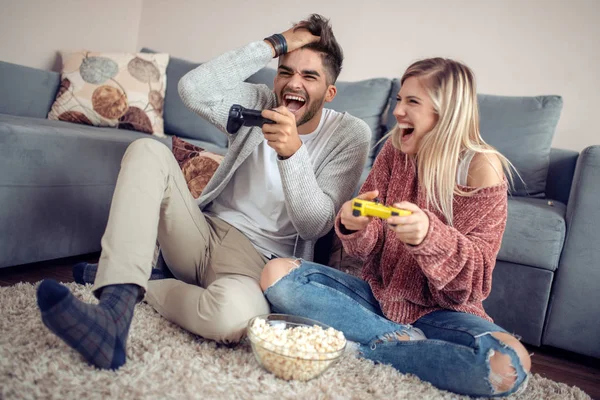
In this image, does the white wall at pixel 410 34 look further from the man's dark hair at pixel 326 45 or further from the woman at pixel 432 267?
the woman at pixel 432 267

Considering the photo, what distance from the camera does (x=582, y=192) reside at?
1.59 meters

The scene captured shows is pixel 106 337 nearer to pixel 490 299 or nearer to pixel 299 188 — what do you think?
pixel 299 188

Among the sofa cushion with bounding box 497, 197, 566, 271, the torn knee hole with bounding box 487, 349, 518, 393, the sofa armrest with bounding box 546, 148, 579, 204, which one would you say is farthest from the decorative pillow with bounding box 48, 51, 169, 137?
the torn knee hole with bounding box 487, 349, 518, 393

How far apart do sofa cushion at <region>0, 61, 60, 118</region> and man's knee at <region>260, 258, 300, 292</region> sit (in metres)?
1.46

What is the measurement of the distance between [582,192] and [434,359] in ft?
2.78

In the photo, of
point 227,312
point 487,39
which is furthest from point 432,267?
point 487,39

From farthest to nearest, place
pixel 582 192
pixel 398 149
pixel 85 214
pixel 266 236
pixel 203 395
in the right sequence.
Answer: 1. pixel 85 214
2. pixel 582 192
3. pixel 266 236
4. pixel 398 149
5. pixel 203 395

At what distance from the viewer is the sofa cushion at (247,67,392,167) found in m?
2.21

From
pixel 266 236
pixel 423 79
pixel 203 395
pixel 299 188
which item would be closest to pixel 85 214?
pixel 266 236

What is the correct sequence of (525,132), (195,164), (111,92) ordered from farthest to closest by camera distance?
(111,92)
(525,132)
(195,164)

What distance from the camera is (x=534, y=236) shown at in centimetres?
161

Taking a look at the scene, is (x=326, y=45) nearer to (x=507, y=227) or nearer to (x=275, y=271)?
(x=275, y=271)

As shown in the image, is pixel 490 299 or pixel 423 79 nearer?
pixel 423 79

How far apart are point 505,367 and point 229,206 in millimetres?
815
